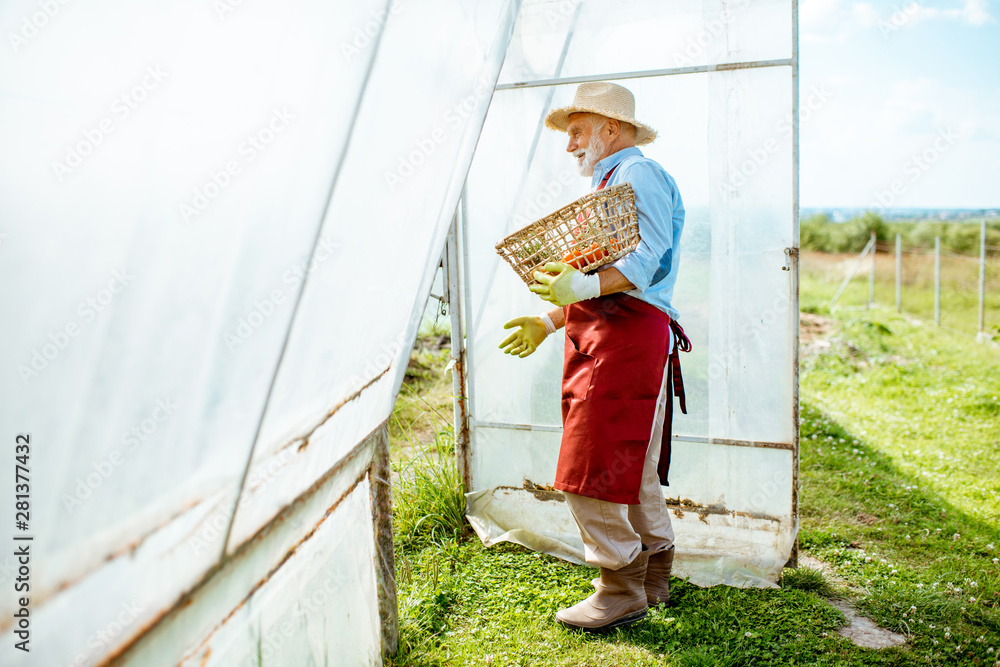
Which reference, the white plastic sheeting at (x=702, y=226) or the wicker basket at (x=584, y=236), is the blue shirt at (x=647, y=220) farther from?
the white plastic sheeting at (x=702, y=226)

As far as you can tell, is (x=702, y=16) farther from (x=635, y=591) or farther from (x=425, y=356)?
(x=425, y=356)

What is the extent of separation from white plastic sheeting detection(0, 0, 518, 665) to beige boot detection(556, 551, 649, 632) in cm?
136

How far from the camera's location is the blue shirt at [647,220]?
7.33ft

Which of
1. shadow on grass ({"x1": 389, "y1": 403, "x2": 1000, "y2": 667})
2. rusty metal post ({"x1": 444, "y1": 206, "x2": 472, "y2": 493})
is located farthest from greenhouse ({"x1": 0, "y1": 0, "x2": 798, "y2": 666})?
rusty metal post ({"x1": 444, "y1": 206, "x2": 472, "y2": 493})

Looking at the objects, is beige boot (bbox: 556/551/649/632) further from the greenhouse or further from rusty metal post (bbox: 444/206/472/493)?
rusty metal post (bbox: 444/206/472/493)

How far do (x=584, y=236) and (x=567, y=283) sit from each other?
0.16 metres

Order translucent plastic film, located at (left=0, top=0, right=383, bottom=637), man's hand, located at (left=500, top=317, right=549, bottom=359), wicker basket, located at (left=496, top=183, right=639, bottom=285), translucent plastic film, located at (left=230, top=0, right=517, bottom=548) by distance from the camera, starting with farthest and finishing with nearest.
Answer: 1. man's hand, located at (left=500, top=317, right=549, bottom=359)
2. wicker basket, located at (left=496, top=183, right=639, bottom=285)
3. translucent plastic film, located at (left=230, top=0, right=517, bottom=548)
4. translucent plastic film, located at (left=0, top=0, right=383, bottom=637)

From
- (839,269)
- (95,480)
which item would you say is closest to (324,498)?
(95,480)

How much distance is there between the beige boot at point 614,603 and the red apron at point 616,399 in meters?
0.35

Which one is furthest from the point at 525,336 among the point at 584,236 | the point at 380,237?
the point at 380,237

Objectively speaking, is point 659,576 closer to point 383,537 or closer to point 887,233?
point 383,537

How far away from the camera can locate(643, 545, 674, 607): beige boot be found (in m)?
2.72

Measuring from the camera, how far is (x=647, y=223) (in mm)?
2246

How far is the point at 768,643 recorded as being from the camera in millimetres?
2455
